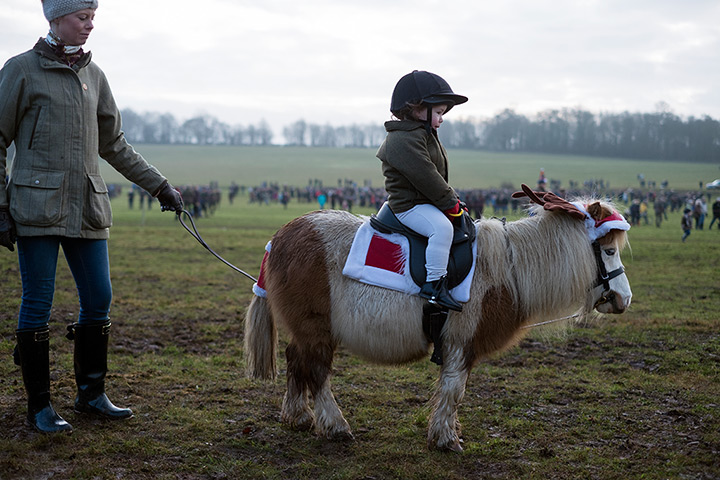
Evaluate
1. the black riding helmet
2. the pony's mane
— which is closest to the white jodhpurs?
the pony's mane

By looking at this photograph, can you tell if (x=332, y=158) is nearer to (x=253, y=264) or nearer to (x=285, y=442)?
(x=253, y=264)

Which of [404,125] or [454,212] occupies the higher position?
[404,125]

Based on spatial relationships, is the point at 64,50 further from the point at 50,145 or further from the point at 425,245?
the point at 425,245

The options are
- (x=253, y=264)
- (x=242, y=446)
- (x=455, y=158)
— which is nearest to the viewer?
(x=242, y=446)

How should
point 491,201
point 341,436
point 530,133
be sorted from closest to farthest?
point 341,436 < point 491,201 < point 530,133

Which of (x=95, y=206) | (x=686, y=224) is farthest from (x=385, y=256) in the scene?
(x=686, y=224)

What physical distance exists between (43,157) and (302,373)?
2182mm

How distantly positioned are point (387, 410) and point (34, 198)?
292 centimetres

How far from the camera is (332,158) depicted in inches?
4828

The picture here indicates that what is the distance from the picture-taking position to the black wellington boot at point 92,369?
394cm

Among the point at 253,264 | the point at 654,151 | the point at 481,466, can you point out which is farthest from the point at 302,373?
the point at 654,151

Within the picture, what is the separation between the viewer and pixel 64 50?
356 cm

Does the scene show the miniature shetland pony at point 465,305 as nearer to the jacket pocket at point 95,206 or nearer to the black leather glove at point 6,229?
the jacket pocket at point 95,206

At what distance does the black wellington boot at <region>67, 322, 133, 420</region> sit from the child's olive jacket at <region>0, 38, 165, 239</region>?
71cm
